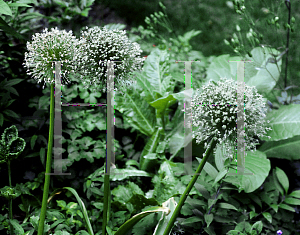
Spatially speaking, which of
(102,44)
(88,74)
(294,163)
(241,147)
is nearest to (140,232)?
(241,147)

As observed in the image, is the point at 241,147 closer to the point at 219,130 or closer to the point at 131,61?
the point at 219,130

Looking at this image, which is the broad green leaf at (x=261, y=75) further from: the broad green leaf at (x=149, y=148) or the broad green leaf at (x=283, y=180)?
the broad green leaf at (x=149, y=148)

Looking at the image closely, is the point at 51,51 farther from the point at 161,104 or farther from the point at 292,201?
the point at 292,201

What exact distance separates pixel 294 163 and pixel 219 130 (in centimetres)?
106

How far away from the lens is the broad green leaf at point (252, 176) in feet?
4.34

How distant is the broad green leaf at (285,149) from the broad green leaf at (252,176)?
214mm

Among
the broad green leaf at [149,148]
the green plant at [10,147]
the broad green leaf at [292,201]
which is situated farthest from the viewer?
the broad green leaf at [149,148]

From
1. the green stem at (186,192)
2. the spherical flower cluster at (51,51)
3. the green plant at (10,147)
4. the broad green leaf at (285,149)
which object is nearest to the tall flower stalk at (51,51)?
the spherical flower cluster at (51,51)

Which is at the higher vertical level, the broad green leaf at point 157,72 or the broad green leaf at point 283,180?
the broad green leaf at point 157,72

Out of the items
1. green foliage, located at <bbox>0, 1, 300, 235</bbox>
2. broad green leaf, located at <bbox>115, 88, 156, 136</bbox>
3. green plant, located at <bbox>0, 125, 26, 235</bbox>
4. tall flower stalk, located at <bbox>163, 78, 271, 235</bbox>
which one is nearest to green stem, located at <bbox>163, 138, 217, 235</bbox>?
tall flower stalk, located at <bbox>163, 78, 271, 235</bbox>

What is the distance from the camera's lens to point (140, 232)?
130 centimetres

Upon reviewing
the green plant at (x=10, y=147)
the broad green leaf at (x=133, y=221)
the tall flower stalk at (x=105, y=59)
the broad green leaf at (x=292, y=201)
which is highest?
the tall flower stalk at (x=105, y=59)

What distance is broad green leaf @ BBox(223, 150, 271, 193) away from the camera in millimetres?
1324

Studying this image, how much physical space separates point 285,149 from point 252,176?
508 millimetres
